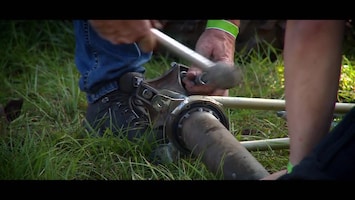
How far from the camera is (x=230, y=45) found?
2.25 m

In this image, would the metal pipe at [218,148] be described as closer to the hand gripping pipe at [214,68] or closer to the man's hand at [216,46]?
the man's hand at [216,46]

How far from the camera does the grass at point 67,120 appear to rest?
216 centimetres

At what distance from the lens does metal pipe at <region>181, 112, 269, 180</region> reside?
1.86 metres

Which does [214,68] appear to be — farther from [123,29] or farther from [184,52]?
[123,29]

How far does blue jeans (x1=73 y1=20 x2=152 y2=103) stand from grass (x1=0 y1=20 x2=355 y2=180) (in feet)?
0.53

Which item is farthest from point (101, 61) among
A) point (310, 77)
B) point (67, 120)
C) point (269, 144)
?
point (310, 77)

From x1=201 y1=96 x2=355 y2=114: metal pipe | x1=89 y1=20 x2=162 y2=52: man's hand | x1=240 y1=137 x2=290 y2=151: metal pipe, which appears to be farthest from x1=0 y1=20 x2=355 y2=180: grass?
x1=89 y1=20 x2=162 y2=52: man's hand

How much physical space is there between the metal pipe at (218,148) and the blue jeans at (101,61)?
0.52 m

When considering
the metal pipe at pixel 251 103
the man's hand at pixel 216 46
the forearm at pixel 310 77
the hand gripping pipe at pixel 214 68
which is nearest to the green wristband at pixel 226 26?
the man's hand at pixel 216 46

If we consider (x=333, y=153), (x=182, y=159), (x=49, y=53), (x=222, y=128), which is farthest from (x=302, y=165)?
(x=49, y=53)

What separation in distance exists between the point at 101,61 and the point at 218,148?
2.52ft

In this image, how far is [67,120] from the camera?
2.81m

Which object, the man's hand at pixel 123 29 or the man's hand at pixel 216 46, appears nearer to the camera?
the man's hand at pixel 123 29
